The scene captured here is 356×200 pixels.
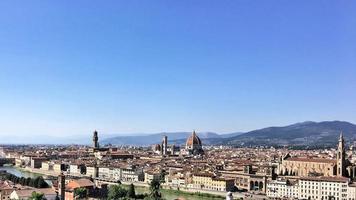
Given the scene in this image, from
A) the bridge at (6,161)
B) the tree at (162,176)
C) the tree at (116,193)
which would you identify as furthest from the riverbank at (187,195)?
the bridge at (6,161)

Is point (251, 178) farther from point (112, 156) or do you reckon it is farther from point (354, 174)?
point (112, 156)

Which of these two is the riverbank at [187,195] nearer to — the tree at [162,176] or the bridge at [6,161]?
the tree at [162,176]

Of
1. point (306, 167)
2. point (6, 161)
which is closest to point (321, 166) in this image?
point (306, 167)

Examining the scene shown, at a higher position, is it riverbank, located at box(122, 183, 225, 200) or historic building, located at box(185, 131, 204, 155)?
historic building, located at box(185, 131, 204, 155)

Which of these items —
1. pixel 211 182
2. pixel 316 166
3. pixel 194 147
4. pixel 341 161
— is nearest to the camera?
pixel 211 182

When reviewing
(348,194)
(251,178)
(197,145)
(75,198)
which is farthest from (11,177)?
Answer: (197,145)

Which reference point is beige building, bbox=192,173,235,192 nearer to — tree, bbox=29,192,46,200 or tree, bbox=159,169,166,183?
tree, bbox=159,169,166,183

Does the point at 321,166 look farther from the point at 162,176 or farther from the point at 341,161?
the point at 162,176

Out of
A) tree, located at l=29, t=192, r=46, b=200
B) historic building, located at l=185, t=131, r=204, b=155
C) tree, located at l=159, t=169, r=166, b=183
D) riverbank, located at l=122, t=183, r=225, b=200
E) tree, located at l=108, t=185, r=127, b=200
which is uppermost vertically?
historic building, located at l=185, t=131, r=204, b=155

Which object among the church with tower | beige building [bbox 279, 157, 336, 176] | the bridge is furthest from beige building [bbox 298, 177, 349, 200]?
the bridge

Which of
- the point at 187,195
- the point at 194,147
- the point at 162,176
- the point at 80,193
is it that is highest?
the point at 194,147

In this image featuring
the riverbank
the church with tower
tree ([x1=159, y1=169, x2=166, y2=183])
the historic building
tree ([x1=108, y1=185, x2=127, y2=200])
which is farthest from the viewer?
the historic building
